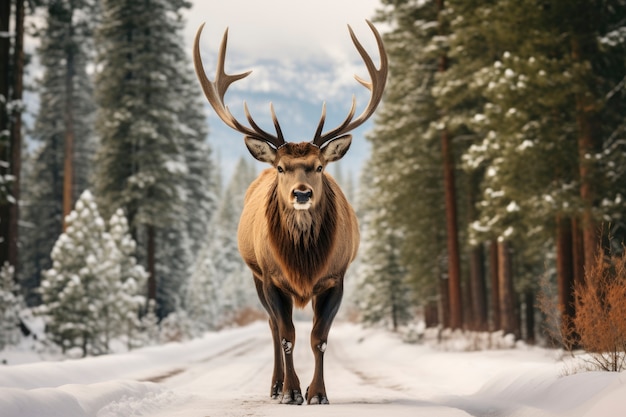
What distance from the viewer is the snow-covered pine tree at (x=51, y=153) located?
40.0 metres

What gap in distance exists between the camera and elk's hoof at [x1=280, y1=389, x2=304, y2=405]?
794cm

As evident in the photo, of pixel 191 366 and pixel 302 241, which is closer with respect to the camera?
pixel 302 241

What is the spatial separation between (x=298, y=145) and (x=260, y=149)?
20.0 inches

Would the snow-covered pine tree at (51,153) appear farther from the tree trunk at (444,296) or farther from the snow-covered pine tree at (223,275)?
the tree trunk at (444,296)

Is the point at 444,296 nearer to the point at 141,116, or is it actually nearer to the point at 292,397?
the point at 141,116

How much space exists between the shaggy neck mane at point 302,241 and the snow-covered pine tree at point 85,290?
14.1m

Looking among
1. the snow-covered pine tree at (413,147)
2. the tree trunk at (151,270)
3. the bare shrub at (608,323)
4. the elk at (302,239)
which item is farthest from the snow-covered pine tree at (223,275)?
the bare shrub at (608,323)

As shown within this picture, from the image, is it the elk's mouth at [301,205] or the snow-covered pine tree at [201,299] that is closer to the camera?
the elk's mouth at [301,205]

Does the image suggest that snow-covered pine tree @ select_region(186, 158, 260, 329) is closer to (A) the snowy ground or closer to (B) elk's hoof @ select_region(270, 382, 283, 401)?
(A) the snowy ground

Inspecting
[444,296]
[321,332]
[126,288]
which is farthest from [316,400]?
[444,296]

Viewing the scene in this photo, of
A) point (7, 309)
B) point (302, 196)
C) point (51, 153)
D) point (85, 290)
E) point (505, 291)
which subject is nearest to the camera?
point (302, 196)

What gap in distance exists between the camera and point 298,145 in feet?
26.1

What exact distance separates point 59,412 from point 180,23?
26.8 metres

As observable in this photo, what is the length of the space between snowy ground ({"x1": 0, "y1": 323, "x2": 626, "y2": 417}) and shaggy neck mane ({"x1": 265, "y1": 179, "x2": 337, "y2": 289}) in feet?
5.09
